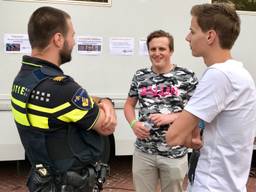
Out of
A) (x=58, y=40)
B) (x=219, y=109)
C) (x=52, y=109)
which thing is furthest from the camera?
(x=58, y=40)

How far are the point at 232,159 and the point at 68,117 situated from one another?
2.71ft

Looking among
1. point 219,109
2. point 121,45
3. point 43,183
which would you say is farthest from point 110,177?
point 219,109

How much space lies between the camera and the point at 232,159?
6.08 feet

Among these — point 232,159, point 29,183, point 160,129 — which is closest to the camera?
point 232,159

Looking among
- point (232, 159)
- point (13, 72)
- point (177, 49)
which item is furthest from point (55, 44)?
point (177, 49)

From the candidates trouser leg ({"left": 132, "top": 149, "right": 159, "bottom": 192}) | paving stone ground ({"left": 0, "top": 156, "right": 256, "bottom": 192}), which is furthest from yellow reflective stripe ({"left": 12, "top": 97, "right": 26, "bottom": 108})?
Answer: paving stone ground ({"left": 0, "top": 156, "right": 256, "bottom": 192})

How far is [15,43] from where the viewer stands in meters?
4.33

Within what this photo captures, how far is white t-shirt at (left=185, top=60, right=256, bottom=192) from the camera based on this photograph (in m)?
1.75

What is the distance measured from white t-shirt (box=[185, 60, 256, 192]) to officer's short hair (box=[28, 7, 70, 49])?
2.53 feet

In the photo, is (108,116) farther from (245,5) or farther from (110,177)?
(245,5)

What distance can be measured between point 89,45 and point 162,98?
176 centimetres

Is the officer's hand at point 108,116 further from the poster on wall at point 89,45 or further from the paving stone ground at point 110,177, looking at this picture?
the paving stone ground at point 110,177

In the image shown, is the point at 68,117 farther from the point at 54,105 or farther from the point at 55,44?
the point at 55,44

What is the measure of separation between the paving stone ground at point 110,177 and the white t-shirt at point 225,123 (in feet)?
10.4
